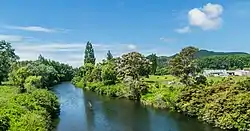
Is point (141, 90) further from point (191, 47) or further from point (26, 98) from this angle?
point (26, 98)

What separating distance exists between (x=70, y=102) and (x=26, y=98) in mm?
26534

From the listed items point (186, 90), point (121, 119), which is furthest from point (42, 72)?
point (186, 90)

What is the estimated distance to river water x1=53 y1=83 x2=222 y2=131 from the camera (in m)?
51.1

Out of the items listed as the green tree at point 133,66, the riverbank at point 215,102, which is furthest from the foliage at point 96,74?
the riverbank at point 215,102

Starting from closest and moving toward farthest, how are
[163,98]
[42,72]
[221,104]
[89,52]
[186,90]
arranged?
[221,104], [186,90], [163,98], [42,72], [89,52]

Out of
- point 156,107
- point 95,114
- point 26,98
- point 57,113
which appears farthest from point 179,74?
point 26,98

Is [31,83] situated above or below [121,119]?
above

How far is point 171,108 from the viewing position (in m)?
65.8

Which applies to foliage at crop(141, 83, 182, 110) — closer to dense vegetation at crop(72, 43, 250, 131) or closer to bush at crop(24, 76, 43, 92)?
dense vegetation at crop(72, 43, 250, 131)

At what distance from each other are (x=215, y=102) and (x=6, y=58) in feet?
268

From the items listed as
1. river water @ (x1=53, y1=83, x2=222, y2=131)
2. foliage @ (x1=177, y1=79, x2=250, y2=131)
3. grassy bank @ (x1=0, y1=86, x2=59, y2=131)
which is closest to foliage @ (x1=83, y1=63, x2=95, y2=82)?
river water @ (x1=53, y1=83, x2=222, y2=131)

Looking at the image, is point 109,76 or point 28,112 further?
point 109,76

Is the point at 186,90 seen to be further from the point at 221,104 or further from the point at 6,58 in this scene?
the point at 6,58

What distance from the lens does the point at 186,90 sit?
2462 inches
